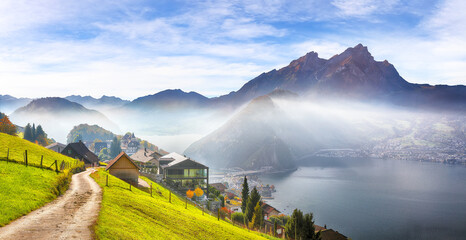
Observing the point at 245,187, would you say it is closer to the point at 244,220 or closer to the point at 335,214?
the point at 244,220

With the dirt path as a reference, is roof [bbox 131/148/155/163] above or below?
below

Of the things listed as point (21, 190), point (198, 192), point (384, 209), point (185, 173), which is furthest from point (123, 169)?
point (384, 209)

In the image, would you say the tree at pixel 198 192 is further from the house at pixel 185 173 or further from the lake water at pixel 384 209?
the lake water at pixel 384 209

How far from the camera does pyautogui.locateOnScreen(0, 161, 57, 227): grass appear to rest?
19859 mm

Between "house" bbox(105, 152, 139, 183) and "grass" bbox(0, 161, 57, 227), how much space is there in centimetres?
2011

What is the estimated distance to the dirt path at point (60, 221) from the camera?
16.5 meters

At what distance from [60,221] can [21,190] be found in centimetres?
798

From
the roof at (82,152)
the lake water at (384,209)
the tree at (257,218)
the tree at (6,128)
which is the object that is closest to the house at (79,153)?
the roof at (82,152)

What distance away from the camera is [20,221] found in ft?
61.1

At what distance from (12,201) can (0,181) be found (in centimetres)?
475

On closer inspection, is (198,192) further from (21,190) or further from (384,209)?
(384,209)

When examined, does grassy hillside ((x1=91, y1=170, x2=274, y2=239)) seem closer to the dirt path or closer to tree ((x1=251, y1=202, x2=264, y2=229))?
the dirt path

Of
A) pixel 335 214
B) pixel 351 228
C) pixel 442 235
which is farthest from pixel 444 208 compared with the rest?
pixel 351 228

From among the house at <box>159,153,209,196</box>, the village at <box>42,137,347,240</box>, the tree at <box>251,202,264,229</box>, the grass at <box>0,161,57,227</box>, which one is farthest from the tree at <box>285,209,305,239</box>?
the grass at <box>0,161,57,227</box>
